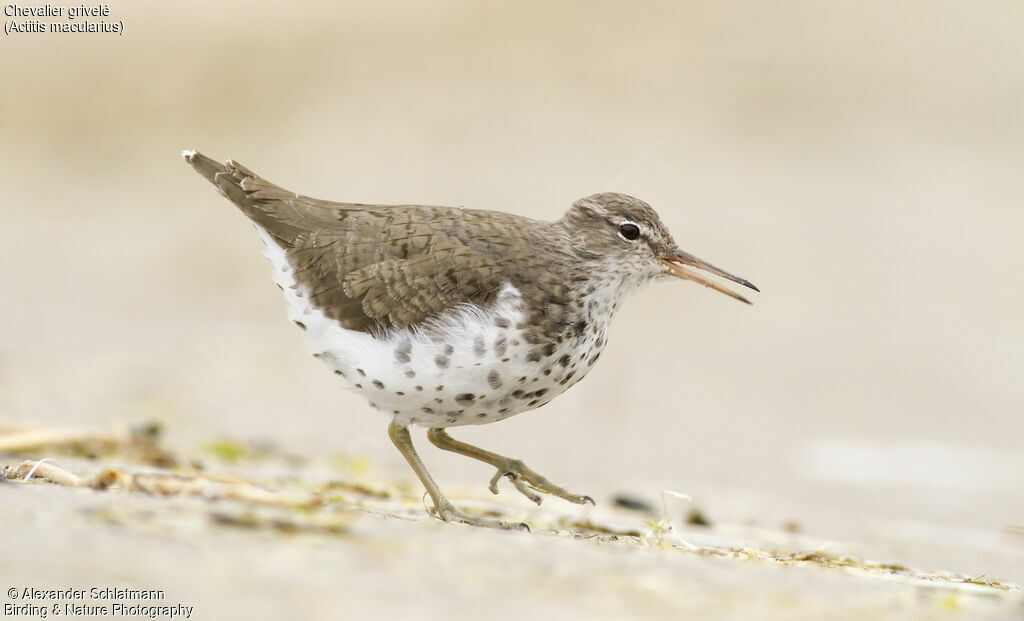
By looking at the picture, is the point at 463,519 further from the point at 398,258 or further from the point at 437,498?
the point at 398,258

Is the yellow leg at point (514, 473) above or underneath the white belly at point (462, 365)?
underneath

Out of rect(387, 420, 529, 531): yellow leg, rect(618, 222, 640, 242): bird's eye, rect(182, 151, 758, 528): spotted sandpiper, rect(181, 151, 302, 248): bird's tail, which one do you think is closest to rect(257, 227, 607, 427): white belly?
rect(182, 151, 758, 528): spotted sandpiper

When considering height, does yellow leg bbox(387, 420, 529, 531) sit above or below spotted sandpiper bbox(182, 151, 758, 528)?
below

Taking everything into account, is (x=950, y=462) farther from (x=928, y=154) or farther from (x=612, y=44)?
(x=612, y=44)

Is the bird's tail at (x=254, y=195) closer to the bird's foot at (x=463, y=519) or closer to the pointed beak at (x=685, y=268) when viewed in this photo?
the bird's foot at (x=463, y=519)

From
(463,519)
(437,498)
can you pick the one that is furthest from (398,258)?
(463,519)

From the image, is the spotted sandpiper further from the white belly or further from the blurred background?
the blurred background

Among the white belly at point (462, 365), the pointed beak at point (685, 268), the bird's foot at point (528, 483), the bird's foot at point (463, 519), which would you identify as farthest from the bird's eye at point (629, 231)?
the bird's foot at point (463, 519)
